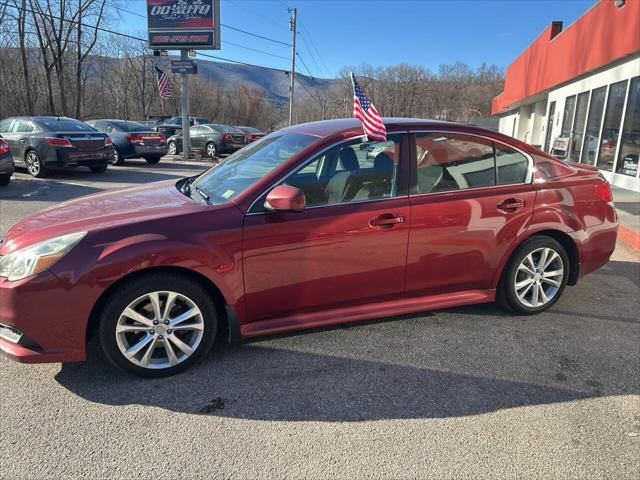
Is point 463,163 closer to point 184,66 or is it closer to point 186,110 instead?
point 186,110

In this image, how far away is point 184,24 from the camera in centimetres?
1767

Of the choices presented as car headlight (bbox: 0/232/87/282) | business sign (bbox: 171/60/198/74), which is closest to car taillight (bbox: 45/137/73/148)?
business sign (bbox: 171/60/198/74)

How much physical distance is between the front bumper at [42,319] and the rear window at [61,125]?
34.4ft

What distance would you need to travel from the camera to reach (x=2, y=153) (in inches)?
379

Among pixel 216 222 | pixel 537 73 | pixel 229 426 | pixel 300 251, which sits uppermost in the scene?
pixel 537 73

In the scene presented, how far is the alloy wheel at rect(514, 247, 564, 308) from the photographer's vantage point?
3.83 meters

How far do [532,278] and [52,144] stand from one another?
1149 centimetres

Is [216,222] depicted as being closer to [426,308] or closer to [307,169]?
[307,169]

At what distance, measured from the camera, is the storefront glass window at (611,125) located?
38.4ft

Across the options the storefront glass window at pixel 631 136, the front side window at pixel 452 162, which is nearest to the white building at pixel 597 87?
the storefront glass window at pixel 631 136

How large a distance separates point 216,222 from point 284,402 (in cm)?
121

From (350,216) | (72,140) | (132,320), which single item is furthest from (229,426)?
(72,140)

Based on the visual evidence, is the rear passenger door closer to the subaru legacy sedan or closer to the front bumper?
the subaru legacy sedan

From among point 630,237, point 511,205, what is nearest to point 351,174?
point 511,205
